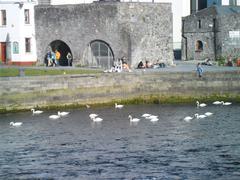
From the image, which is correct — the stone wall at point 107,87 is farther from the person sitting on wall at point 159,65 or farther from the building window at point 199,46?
the building window at point 199,46

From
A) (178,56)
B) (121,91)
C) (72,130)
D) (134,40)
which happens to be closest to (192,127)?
(72,130)

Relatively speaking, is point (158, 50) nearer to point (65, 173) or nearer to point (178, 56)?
point (178, 56)

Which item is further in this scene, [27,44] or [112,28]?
[27,44]

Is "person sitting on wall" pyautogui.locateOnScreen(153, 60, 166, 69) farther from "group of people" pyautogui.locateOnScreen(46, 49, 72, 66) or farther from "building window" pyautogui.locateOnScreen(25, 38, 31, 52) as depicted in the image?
"building window" pyautogui.locateOnScreen(25, 38, 31, 52)

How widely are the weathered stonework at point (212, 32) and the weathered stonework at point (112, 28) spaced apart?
293 inches

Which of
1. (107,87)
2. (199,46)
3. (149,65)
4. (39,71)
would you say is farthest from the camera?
(199,46)

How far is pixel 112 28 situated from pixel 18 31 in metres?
7.35

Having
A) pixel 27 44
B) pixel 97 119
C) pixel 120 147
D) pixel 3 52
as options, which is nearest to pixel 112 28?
pixel 27 44

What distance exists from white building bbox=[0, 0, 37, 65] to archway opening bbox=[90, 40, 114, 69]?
16.2 ft

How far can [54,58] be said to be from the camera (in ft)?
171

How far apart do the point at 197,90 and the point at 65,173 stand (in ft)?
67.7

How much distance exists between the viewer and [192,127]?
3544 centimetres

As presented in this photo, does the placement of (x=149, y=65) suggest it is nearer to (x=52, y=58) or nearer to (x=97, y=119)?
(x=52, y=58)

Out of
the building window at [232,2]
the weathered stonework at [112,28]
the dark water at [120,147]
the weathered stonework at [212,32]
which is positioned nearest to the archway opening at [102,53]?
the weathered stonework at [112,28]
